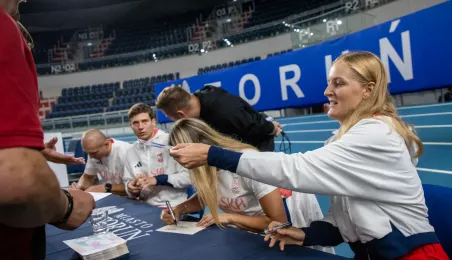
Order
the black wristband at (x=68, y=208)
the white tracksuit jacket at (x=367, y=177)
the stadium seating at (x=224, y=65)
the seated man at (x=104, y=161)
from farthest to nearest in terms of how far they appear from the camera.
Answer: the stadium seating at (x=224, y=65) < the seated man at (x=104, y=161) < the white tracksuit jacket at (x=367, y=177) < the black wristband at (x=68, y=208)

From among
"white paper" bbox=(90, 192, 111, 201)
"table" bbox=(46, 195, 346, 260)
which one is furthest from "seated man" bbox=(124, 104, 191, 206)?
"table" bbox=(46, 195, 346, 260)

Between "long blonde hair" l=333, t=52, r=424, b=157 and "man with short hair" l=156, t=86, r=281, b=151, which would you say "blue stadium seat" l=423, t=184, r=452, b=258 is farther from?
"man with short hair" l=156, t=86, r=281, b=151

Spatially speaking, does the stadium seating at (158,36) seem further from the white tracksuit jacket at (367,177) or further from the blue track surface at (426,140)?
the white tracksuit jacket at (367,177)

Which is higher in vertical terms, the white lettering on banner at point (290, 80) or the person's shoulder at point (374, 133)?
the white lettering on banner at point (290, 80)

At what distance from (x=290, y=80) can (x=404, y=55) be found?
1.60m

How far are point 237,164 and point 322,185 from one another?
0.87 ft

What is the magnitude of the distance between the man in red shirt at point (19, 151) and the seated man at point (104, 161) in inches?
99.4

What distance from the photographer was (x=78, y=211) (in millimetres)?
787

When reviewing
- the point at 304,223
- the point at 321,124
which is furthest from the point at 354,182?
the point at 321,124

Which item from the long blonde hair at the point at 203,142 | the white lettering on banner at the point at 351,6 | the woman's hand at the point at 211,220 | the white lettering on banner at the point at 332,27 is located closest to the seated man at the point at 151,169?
the long blonde hair at the point at 203,142

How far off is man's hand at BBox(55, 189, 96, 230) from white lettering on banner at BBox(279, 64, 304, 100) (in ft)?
12.6

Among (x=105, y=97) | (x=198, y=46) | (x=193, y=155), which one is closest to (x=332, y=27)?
(x=193, y=155)

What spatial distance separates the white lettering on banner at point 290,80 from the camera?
4430mm

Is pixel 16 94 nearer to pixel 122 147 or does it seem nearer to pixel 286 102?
pixel 122 147
